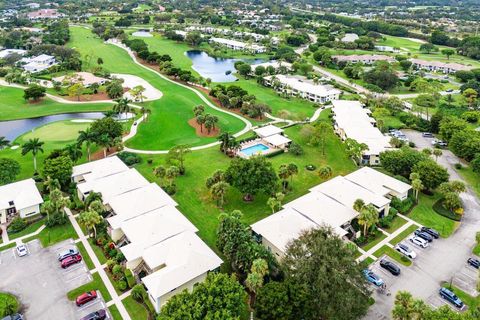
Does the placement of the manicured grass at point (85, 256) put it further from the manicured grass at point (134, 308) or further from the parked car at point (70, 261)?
the manicured grass at point (134, 308)

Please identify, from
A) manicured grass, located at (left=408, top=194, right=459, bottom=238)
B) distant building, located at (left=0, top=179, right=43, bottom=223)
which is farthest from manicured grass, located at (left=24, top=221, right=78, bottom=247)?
manicured grass, located at (left=408, top=194, right=459, bottom=238)

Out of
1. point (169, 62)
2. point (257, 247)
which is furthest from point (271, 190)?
point (169, 62)

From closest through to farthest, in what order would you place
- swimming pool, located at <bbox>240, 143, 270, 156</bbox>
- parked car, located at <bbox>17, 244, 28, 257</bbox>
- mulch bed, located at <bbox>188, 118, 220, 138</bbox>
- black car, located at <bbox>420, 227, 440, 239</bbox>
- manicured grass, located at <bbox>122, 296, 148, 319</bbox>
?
1. manicured grass, located at <bbox>122, 296, 148, 319</bbox>
2. parked car, located at <bbox>17, 244, 28, 257</bbox>
3. black car, located at <bbox>420, 227, 440, 239</bbox>
4. swimming pool, located at <bbox>240, 143, 270, 156</bbox>
5. mulch bed, located at <bbox>188, 118, 220, 138</bbox>

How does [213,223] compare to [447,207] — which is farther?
[447,207]

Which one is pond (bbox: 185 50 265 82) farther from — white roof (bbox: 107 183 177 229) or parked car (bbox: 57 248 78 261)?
parked car (bbox: 57 248 78 261)

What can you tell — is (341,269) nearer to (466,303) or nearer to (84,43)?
(466,303)

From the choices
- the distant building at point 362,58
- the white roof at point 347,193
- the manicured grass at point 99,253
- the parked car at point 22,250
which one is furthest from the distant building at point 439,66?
the parked car at point 22,250

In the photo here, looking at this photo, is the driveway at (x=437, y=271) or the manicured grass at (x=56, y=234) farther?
the manicured grass at (x=56, y=234)
